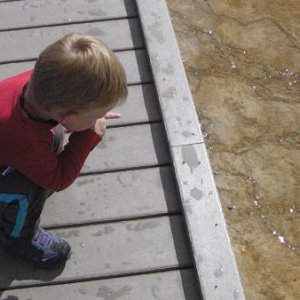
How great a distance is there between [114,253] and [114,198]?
222 mm

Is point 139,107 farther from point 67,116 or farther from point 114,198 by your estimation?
point 67,116

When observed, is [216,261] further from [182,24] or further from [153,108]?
[182,24]

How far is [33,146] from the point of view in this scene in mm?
1821

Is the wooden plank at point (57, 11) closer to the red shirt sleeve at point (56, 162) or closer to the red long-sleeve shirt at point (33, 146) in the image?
the red long-sleeve shirt at point (33, 146)

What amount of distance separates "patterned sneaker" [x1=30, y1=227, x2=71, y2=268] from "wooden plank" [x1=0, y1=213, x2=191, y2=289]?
0.12ft

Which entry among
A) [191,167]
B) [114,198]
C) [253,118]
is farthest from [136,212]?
[253,118]

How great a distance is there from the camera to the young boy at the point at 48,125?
1694 mm

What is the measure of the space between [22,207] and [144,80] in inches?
36.6

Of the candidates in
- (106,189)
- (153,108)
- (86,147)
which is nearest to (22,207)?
(86,147)

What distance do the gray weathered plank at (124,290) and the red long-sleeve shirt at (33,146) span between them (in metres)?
0.40

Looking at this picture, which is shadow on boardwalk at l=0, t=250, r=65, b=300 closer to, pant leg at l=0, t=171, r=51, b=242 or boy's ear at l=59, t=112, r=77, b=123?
pant leg at l=0, t=171, r=51, b=242

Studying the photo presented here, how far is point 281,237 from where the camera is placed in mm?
2551

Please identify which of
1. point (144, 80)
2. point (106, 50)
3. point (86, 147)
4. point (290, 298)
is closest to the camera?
point (106, 50)

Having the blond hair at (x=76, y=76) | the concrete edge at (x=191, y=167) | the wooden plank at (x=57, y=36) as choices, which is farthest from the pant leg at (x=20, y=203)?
the wooden plank at (x=57, y=36)
